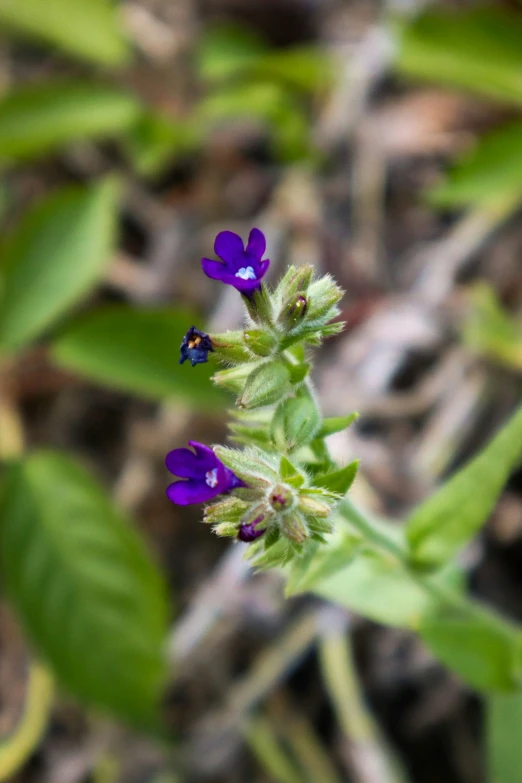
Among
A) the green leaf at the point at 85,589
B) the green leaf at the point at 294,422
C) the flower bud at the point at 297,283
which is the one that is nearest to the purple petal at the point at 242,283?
the flower bud at the point at 297,283

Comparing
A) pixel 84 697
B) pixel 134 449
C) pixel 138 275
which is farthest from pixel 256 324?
pixel 138 275

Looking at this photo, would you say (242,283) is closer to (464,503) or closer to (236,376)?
(236,376)

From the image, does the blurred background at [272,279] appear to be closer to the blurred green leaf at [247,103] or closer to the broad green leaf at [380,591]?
the blurred green leaf at [247,103]

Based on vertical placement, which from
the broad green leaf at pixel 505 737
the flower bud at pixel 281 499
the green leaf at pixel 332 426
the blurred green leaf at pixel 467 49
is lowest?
the broad green leaf at pixel 505 737

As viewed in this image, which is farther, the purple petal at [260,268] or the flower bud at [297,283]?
the flower bud at [297,283]

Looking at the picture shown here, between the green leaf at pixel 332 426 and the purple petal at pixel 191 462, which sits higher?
the purple petal at pixel 191 462

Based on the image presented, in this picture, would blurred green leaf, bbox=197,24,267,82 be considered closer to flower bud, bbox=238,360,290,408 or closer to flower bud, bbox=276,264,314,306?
flower bud, bbox=276,264,314,306
